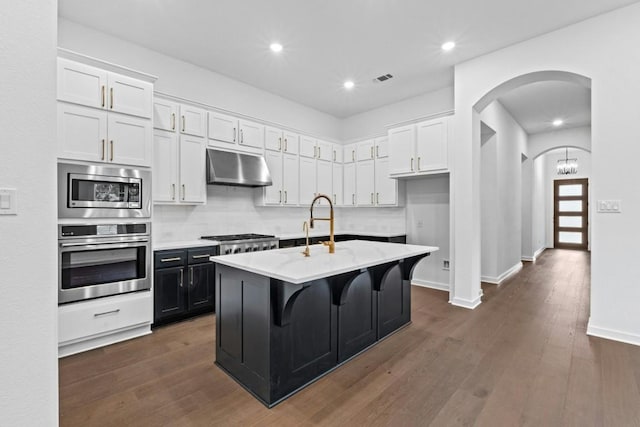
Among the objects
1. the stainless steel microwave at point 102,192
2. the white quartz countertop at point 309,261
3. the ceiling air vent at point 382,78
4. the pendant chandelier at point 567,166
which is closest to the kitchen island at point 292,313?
the white quartz countertop at point 309,261

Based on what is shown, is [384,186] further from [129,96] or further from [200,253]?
[129,96]

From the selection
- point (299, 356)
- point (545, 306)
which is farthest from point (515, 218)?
point (299, 356)

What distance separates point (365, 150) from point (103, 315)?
445cm

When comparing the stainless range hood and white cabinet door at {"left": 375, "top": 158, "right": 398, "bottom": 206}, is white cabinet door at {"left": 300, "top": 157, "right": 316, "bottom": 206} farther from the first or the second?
white cabinet door at {"left": 375, "top": 158, "right": 398, "bottom": 206}

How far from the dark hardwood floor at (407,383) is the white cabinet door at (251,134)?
2.55 metres

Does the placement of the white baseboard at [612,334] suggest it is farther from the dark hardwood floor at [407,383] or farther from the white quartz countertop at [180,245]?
the white quartz countertop at [180,245]

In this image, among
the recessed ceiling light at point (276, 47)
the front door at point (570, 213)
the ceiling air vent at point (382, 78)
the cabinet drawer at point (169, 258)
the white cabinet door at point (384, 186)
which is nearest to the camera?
the cabinet drawer at point (169, 258)

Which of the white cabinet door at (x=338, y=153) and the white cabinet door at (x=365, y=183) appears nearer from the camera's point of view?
the white cabinet door at (x=365, y=183)

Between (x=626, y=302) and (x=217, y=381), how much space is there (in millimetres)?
3813

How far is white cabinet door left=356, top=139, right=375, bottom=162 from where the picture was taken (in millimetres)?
5398

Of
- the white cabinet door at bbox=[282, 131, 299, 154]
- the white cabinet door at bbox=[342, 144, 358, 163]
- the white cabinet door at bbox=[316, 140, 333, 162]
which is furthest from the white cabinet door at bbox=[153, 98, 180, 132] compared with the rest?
the white cabinet door at bbox=[342, 144, 358, 163]

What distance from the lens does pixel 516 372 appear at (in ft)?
7.79

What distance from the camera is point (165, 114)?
3562mm

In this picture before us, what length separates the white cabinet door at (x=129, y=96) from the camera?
292cm
